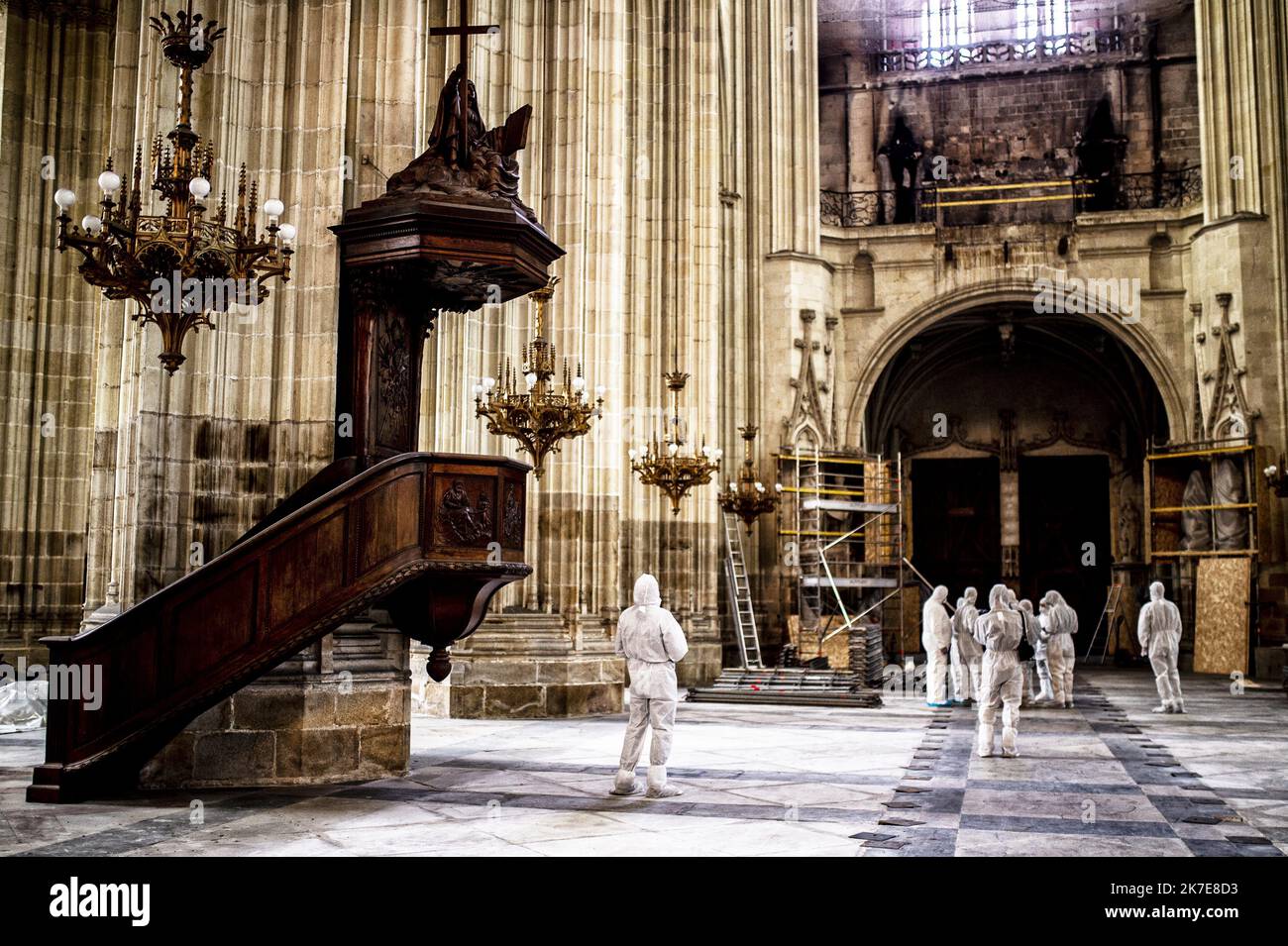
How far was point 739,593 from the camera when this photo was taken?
23.4 meters

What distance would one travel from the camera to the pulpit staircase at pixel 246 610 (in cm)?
783

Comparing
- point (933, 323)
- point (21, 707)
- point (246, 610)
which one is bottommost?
point (21, 707)

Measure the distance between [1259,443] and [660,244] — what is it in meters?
12.1

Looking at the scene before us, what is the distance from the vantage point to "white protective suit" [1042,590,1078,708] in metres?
16.5

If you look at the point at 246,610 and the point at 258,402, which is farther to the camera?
the point at 258,402

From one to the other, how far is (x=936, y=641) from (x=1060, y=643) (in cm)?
158

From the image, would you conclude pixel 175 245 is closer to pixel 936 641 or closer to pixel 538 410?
pixel 538 410

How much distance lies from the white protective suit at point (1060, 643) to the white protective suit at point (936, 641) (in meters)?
1.28

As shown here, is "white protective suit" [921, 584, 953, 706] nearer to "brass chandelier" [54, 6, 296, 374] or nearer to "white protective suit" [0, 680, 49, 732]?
"white protective suit" [0, 680, 49, 732]

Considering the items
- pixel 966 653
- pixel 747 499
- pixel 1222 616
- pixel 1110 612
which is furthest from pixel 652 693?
pixel 1110 612

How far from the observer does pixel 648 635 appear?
8602mm

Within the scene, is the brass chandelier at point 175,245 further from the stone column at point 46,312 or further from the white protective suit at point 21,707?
the stone column at point 46,312

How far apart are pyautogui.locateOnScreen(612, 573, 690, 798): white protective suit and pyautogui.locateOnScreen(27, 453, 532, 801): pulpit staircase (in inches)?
48.1


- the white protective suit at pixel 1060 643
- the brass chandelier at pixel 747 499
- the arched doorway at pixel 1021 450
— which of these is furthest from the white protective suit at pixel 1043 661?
the arched doorway at pixel 1021 450
